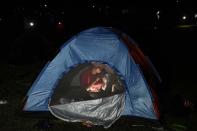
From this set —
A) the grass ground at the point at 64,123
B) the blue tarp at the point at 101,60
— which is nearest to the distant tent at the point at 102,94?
the blue tarp at the point at 101,60

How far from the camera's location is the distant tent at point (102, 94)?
779 centimetres

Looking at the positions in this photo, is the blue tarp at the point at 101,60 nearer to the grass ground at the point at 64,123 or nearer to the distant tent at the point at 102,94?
the distant tent at the point at 102,94

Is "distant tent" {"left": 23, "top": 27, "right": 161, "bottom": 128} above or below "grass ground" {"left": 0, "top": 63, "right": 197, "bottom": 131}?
above

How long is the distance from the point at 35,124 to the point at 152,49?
13661mm

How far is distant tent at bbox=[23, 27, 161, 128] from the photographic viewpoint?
779cm

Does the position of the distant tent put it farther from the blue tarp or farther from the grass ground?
the grass ground

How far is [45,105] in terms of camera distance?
8.16 m

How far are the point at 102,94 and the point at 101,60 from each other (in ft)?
2.80

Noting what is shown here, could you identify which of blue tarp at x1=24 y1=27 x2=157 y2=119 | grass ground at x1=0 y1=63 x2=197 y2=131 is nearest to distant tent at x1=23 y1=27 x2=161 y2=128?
blue tarp at x1=24 y1=27 x2=157 y2=119

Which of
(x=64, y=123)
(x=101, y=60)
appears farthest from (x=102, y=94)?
(x=64, y=123)

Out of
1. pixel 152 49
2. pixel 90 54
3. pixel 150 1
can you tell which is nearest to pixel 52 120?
pixel 90 54

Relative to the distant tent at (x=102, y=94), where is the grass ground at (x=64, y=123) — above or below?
below

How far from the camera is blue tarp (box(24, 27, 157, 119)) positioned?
777 centimetres

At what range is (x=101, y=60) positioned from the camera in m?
7.96
